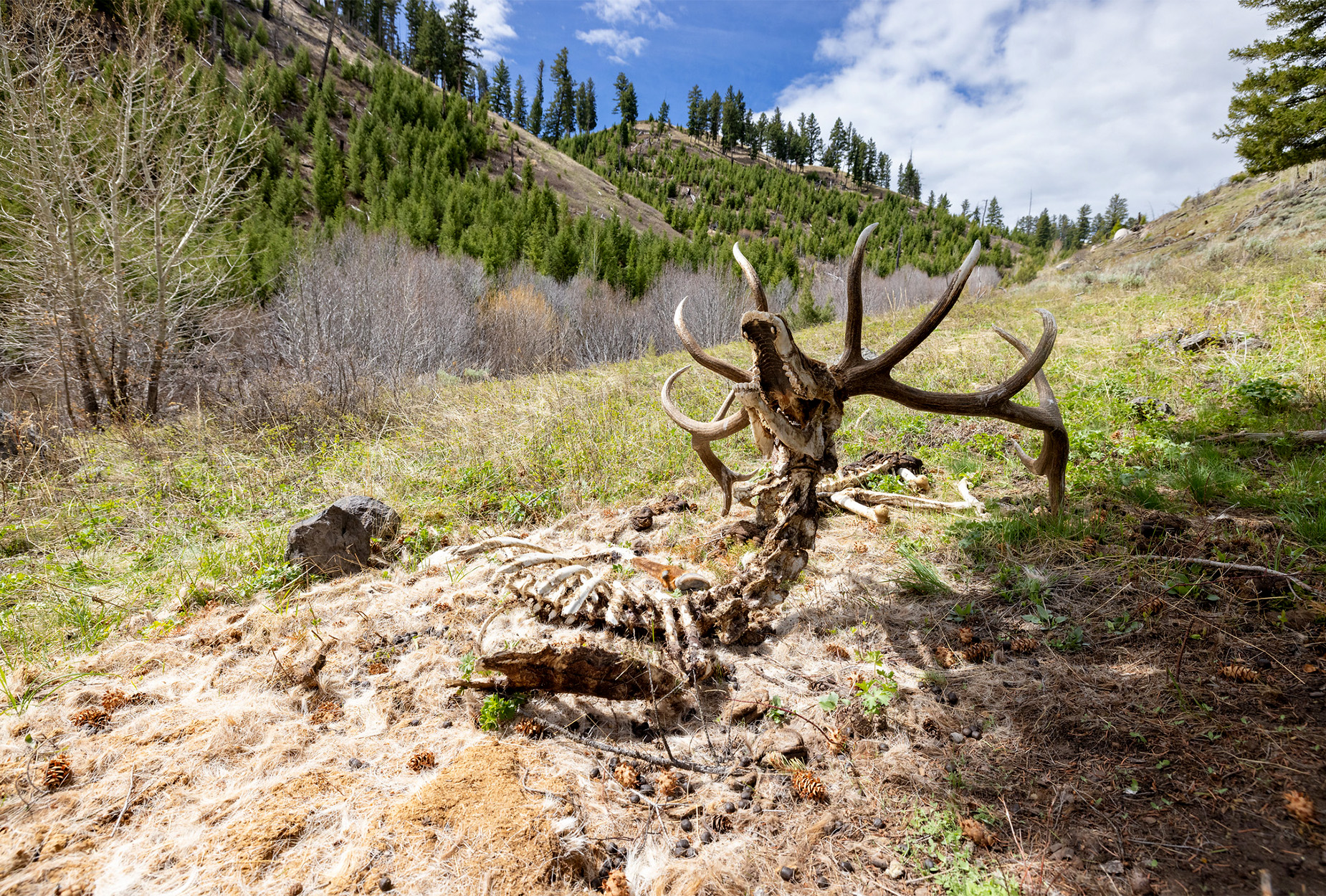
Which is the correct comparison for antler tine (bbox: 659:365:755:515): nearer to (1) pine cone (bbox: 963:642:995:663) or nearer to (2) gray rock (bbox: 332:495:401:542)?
(1) pine cone (bbox: 963:642:995:663)

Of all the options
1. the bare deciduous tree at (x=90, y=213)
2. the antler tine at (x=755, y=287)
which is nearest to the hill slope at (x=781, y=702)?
the antler tine at (x=755, y=287)

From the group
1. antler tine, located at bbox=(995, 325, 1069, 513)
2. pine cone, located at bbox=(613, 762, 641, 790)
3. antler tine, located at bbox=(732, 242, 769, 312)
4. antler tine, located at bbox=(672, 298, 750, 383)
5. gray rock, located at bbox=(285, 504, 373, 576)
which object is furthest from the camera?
gray rock, located at bbox=(285, 504, 373, 576)

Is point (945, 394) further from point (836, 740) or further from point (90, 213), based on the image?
point (90, 213)

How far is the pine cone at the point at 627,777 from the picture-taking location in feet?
6.07

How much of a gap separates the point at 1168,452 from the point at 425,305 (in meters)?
15.8

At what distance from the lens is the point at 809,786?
69.6 inches

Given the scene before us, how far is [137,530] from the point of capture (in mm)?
4715

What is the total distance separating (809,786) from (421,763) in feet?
4.60

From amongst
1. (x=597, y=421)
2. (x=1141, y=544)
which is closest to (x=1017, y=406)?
(x=1141, y=544)

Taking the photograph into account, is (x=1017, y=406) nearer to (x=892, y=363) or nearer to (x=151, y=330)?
(x=892, y=363)

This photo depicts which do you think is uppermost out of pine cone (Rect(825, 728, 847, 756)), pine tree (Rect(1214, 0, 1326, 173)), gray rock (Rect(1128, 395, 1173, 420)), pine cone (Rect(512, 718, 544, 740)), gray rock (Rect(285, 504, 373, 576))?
pine tree (Rect(1214, 0, 1326, 173))

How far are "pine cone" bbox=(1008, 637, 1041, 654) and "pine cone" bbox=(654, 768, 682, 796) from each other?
63.4 inches

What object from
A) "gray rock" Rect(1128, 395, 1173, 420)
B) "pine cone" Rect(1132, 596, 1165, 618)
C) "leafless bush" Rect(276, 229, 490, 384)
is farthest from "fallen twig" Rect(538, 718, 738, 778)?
"leafless bush" Rect(276, 229, 490, 384)

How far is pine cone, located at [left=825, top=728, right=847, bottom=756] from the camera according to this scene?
193 centimetres
